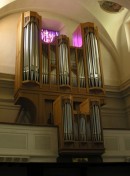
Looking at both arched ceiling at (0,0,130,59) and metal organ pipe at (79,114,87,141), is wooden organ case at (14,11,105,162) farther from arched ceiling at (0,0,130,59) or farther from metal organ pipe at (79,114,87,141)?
arched ceiling at (0,0,130,59)

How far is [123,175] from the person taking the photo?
37.1 ft

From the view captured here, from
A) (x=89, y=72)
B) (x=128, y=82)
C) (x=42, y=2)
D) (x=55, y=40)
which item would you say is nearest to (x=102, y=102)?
(x=89, y=72)

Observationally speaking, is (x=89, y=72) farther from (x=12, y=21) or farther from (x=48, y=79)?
(x=12, y=21)

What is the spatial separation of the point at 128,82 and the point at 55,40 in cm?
352

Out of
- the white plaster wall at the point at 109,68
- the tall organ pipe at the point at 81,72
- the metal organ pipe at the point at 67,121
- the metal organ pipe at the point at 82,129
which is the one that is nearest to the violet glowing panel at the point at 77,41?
the tall organ pipe at the point at 81,72

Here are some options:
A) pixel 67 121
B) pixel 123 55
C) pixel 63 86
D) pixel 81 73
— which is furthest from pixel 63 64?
pixel 123 55

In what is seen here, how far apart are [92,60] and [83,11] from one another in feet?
8.63

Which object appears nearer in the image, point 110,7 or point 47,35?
point 110,7

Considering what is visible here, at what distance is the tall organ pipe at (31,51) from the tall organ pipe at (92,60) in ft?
6.63

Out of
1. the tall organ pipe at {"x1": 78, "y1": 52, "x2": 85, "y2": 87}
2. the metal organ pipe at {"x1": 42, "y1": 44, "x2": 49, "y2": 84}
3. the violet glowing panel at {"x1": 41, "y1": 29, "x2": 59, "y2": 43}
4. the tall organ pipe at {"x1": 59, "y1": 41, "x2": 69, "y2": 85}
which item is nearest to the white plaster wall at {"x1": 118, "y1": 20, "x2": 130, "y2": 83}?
the tall organ pipe at {"x1": 78, "y1": 52, "x2": 85, "y2": 87}

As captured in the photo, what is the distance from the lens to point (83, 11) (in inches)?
535

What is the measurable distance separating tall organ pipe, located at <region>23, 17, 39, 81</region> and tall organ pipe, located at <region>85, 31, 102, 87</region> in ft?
6.63

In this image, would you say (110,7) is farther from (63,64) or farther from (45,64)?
(45,64)

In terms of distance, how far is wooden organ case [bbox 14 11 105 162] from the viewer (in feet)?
32.4
